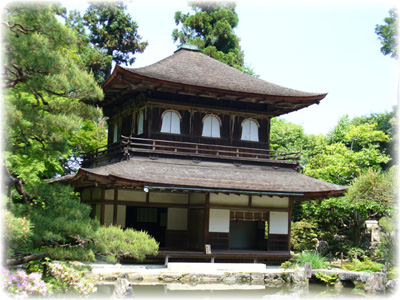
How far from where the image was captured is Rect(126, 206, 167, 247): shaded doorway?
1953cm

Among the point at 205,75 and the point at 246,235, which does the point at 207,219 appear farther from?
the point at 205,75

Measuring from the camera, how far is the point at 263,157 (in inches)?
810

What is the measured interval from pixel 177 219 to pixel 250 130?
476 centimetres

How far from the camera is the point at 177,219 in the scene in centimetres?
1895

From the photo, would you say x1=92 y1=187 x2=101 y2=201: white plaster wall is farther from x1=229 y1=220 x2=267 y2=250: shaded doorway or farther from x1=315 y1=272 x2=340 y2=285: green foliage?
x1=315 y1=272 x2=340 y2=285: green foliage

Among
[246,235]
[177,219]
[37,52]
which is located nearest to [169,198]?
[177,219]

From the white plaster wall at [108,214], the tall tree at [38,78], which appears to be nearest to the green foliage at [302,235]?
the white plaster wall at [108,214]

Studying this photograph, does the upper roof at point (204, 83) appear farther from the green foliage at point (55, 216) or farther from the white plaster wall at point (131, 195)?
the green foliage at point (55, 216)

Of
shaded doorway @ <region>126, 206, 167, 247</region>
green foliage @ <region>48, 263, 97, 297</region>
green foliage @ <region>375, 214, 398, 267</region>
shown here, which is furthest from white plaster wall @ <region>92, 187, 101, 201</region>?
green foliage @ <region>375, 214, 398, 267</region>

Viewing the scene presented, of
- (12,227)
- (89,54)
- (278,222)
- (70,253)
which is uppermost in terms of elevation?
(89,54)

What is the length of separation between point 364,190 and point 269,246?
24.5ft

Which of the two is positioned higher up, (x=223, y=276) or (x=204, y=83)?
(x=204, y=83)

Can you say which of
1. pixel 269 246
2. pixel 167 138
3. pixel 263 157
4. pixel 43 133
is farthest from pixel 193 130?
pixel 43 133

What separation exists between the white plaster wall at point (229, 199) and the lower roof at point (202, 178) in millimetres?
654
